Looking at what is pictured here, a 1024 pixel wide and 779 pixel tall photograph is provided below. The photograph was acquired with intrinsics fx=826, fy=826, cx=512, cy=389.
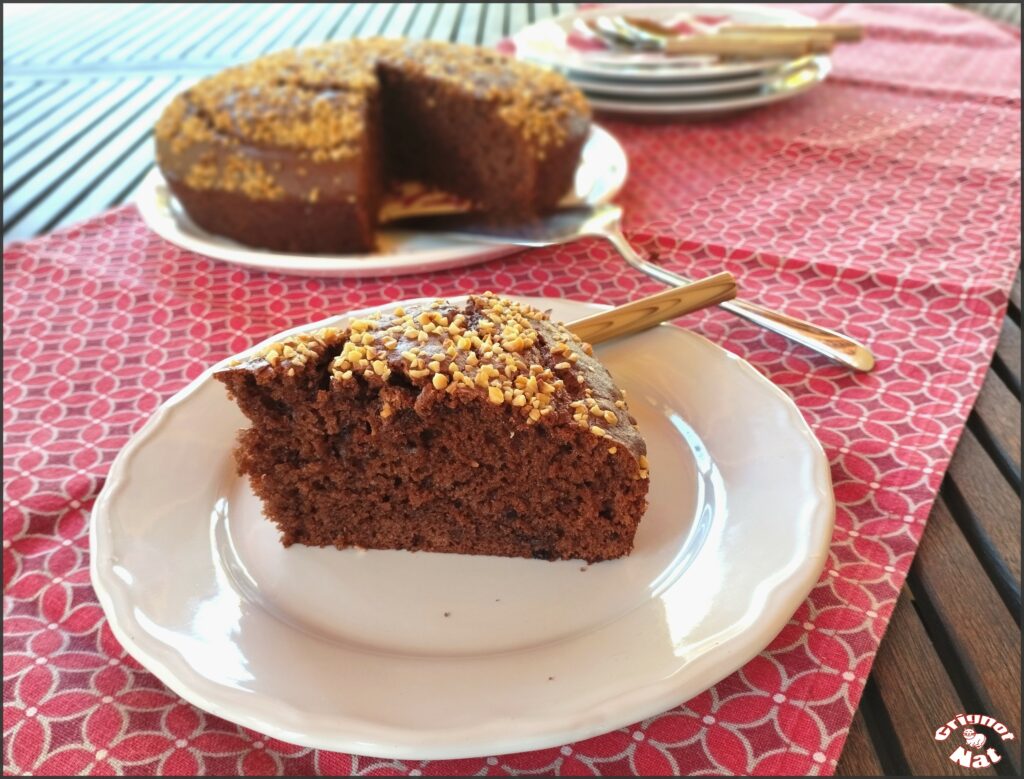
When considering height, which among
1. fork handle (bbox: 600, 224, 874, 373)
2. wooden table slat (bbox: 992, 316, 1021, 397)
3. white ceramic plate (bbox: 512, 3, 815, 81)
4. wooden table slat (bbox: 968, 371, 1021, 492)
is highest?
white ceramic plate (bbox: 512, 3, 815, 81)

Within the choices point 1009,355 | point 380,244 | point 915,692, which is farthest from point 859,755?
point 380,244

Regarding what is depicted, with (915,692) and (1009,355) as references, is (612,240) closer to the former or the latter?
(1009,355)

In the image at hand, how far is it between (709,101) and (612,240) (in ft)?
3.12

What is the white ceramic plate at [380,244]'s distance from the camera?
195 cm

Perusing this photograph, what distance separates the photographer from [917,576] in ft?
3.89

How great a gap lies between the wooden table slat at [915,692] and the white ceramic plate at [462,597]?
15cm

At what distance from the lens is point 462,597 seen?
1.17 m

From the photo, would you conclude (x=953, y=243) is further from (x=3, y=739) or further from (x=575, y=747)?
(x=3, y=739)

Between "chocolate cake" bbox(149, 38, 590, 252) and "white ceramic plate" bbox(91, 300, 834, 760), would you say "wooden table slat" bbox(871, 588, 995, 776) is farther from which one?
"chocolate cake" bbox(149, 38, 590, 252)

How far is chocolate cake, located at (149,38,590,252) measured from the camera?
2.09m

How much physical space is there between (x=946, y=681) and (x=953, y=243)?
1330mm

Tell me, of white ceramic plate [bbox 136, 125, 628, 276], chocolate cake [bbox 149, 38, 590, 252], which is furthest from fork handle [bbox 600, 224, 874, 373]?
→ chocolate cake [bbox 149, 38, 590, 252]

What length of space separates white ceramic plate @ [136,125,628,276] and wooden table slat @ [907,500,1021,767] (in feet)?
3.86

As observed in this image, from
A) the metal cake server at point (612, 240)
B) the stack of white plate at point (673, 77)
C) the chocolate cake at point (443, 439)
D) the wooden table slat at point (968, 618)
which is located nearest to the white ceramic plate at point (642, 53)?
the stack of white plate at point (673, 77)
